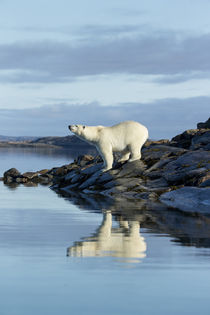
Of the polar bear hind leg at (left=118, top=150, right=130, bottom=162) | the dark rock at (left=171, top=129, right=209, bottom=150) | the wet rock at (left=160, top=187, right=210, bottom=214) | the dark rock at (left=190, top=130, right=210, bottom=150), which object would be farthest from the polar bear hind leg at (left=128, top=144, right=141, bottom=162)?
the dark rock at (left=171, top=129, right=209, bottom=150)

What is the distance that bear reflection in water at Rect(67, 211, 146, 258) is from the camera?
11059 mm

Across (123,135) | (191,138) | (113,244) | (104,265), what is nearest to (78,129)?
(123,135)

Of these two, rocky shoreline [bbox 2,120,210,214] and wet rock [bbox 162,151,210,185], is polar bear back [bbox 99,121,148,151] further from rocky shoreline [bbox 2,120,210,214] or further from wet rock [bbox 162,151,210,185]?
wet rock [bbox 162,151,210,185]

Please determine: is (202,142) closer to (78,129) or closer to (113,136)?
(113,136)

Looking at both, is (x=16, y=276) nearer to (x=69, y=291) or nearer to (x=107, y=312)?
(x=69, y=291)

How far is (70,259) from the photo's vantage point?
10547 mm

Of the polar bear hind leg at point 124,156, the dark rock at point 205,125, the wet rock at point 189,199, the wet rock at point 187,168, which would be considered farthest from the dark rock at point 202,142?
the dark rock at point 205,125

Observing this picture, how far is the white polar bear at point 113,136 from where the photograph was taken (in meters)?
28.8

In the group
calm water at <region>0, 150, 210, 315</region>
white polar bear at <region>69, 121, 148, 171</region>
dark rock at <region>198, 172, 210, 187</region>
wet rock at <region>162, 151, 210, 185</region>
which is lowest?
calm water at <region>0, 150, 210, 315</region>

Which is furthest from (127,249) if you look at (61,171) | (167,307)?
(61,171)

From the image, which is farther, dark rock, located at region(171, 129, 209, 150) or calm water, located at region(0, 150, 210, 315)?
dark rock, located at region(171, 129, 209, 150)

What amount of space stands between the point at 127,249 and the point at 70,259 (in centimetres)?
153

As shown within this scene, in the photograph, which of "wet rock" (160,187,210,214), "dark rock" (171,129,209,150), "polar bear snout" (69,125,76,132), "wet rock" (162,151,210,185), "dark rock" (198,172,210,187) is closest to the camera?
"wet rock" (160,187,210,214)

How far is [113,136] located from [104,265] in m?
19.2
